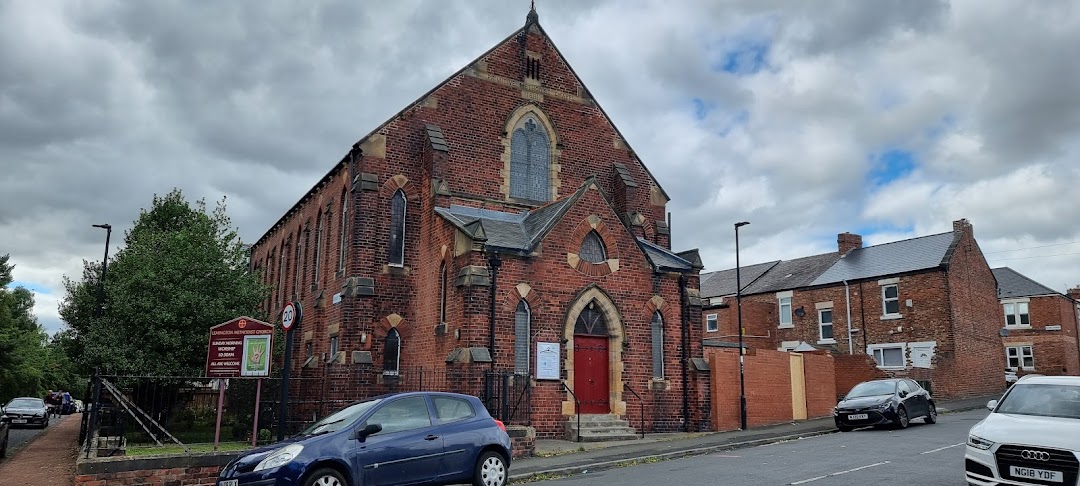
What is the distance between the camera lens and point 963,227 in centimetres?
3462

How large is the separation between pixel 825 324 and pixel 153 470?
3277 centimetres

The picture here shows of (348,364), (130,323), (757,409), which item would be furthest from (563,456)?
(130,323)

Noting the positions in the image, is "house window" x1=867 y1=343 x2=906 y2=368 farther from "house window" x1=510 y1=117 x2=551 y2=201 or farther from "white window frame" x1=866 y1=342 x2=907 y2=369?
"house window" x1=510 y1=117 x2=551 y2=201

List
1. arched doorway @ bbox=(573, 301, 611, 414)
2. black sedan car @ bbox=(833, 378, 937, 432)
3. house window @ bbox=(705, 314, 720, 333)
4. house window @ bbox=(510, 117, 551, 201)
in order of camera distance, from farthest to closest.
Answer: house window @ bbox=(705, 314, 720, 333) < house window @ bbox=(510, 117, 551, 201) < arched doorway @ bbox=(573, 301, 611, 414) < black sedan car @ bbox=(833, 378, 937, 432)

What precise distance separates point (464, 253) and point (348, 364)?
4938 millimetres

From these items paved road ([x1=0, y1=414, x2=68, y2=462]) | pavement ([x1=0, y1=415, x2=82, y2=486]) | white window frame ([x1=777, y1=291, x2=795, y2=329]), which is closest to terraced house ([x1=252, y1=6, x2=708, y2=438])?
pavement ([x1=0, y1=415, x2=82, y2=486])

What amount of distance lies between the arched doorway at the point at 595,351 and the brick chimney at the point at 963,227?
2284 cm

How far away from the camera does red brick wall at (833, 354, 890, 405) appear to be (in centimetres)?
2777

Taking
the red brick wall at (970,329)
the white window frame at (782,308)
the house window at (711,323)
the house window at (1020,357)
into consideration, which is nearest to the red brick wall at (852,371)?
the red brick wall at (970,329)

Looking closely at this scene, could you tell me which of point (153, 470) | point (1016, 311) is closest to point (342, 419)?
point (153, 470)

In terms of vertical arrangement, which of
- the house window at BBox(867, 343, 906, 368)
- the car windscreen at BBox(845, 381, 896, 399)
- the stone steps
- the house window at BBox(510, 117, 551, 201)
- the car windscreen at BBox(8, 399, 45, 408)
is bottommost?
the car windscreen at BBox(8, 399, 45, 408)

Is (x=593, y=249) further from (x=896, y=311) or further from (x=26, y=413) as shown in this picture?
(x=26, y=413)

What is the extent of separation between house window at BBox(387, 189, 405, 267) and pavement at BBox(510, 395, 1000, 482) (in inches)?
298

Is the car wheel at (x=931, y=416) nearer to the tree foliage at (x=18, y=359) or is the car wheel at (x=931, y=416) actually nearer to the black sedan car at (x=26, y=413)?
the tree foliage at (x=18, y=359)
